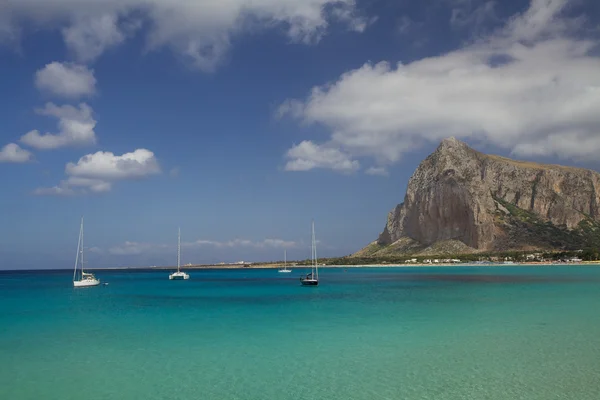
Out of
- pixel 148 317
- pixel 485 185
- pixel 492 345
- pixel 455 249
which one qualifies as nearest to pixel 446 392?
pixel 492 345

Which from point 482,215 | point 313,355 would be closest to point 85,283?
point 313,355

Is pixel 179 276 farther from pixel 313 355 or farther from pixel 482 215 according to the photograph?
pixel 482 215

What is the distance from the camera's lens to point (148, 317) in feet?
115

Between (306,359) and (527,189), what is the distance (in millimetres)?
200704

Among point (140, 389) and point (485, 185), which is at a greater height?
point (485, 185)

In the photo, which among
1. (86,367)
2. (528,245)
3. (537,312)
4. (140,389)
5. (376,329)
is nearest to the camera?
(140,389)

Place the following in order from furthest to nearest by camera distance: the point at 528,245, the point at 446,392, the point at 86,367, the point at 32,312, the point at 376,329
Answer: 1. the point at 528,245
2. the point at 32,312
3. the point at 376,329
4. the point at 86,367
5. the point at 446,392

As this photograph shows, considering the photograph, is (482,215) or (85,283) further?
(482,215)

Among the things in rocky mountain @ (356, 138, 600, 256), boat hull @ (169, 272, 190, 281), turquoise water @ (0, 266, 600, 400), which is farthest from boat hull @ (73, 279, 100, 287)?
rocky mountain @ (356, 138, 600, 256)

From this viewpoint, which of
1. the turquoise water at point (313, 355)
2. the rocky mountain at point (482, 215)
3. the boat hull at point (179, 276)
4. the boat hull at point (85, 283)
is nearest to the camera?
the turquoise water at point (313, 355)

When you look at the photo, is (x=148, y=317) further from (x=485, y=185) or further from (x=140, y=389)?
(x=485, y=185)

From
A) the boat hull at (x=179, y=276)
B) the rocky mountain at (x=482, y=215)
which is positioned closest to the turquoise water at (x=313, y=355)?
the boat hull at (x=179, y=276)

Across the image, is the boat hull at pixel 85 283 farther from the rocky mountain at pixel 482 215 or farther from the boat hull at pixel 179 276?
the rocky mountain at pixel 482 215

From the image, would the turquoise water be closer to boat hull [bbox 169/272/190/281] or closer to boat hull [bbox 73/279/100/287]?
boat hull [bbox 73/279/100/287]
